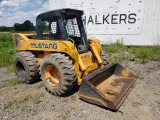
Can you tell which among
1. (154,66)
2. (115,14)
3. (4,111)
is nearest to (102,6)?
(115,14)

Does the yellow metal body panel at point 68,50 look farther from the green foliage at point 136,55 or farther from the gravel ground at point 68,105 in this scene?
the green foliage at point 136,55

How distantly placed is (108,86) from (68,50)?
144 centimetres

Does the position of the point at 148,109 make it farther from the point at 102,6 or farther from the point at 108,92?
the point at 102,6

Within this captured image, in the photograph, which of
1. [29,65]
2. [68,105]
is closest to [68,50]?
[68,105]

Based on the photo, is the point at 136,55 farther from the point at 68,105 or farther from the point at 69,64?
the point at 68,105

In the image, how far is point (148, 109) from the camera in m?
3.59

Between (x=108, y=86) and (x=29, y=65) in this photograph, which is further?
(x=29, y=65)

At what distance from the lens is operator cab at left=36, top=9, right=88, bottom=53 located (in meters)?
4.32

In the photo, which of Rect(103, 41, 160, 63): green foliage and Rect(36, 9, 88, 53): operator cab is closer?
Rect(36, 9, 88, 53): operator cab

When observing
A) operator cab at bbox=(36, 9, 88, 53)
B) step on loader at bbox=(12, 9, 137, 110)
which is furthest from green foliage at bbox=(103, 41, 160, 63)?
operator cab at bbox=(36, 9, 88, 53)

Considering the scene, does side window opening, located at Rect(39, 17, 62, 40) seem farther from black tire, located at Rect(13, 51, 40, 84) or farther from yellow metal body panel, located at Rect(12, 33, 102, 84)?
black tire, located at Rect(13, 51, 40, 84)

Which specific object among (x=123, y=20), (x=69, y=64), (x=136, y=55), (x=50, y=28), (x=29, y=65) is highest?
(x=123, y=20)

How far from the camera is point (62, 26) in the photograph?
14.1 ft

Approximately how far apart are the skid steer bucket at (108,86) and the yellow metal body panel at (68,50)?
340mm
